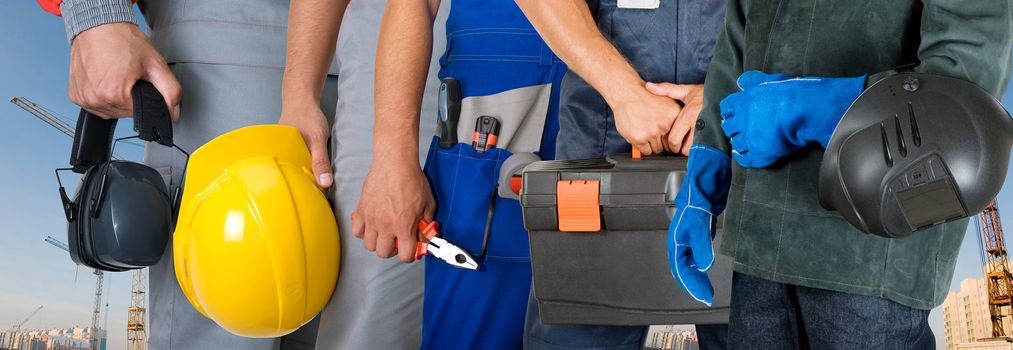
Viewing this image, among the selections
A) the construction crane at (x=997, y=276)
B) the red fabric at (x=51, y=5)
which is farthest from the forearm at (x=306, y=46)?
the construction crane at (x=997, y=276)

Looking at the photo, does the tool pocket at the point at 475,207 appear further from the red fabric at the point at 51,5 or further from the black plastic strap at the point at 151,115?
the red fabric at the point at 51,5

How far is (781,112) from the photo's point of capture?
44.9 inches

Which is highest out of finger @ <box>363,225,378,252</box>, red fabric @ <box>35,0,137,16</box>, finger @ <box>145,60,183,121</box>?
red fabric @ <box>35,0,137,16</box>

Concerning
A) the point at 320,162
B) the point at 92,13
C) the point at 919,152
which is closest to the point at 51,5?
the point at 92,13

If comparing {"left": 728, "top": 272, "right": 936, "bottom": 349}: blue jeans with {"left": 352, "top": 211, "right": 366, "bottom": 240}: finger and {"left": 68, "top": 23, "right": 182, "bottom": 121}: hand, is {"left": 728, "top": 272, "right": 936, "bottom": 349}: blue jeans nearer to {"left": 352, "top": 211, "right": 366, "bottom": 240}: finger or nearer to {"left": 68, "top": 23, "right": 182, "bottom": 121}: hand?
{"left": 352, "top": 211, "right": 366, "bottom": 240}: finger

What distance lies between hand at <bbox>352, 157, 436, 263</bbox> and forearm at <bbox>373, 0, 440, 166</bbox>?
Result: 0.09 ft

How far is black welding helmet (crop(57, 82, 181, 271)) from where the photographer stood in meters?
2.24

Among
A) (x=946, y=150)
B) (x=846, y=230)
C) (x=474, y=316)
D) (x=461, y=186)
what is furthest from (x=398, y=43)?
(x=946, y=150)

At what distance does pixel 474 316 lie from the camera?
2.12m

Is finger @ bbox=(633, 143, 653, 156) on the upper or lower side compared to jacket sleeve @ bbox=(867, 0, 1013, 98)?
lower

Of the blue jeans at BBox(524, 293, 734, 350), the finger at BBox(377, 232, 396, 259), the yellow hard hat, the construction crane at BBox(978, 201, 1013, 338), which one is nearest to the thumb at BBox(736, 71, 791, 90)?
the blue jeans at BBox(524, 293, 734, 350)

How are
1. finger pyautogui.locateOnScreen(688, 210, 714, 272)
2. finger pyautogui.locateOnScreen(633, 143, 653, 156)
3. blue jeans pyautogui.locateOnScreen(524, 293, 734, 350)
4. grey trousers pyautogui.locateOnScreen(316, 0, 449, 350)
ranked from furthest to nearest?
1. grey trousers pyautogui.locateOnScreen(316, 0, 449, 350)
2. blue jeans pyautogui.locateOnScreen(524, 293, 734, 350)
3. finger pyautogui.locateOnScreen(633, 143, 653, 156)
4. finger pyautogui.locateOnScreen(688, 210, 714, 272)

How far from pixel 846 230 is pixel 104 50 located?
1.90m

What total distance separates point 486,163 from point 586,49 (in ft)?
1.67
